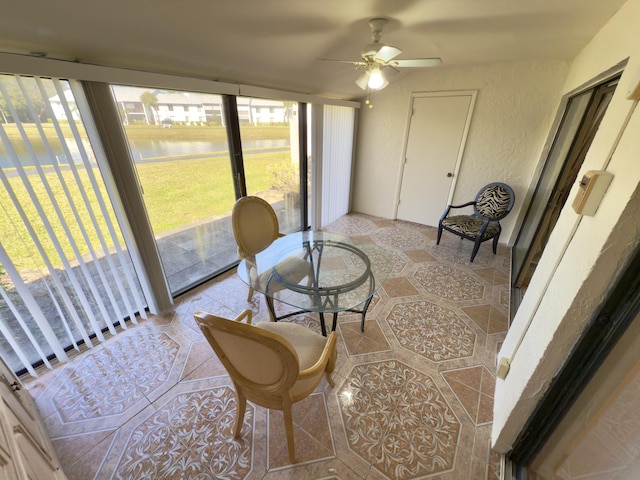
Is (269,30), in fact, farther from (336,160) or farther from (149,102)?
(336,160)

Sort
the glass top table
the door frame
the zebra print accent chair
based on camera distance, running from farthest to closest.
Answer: the door frame, the zebra print accent chair, the glass top table

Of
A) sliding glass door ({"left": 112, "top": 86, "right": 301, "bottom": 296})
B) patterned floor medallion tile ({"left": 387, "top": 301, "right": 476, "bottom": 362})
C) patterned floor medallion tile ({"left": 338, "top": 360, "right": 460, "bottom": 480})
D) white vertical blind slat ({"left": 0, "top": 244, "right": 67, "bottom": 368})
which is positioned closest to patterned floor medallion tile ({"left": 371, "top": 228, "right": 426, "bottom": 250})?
patterned floor medallion tile ({"left": 387, "top": 301, "right": 476, "bottom": 362})

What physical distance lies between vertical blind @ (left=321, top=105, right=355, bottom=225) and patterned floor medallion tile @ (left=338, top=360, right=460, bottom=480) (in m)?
2.75

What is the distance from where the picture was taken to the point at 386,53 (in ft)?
5.11

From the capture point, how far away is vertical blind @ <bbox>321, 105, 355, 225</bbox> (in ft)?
11.8

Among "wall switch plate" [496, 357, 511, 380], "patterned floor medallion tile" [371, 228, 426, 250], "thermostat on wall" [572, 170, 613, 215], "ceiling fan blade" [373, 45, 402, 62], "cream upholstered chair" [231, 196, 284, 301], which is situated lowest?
"patterned floor medallion tile" [371, 228, 426, 250]

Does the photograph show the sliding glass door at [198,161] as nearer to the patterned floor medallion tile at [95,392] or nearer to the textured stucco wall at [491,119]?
the patterned floor medallion tile at [95,392]

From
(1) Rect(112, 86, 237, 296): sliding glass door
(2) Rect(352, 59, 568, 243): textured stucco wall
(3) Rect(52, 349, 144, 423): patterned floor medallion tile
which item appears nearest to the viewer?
(3) Rect(52, 349, 144, 423): patterned floor medallion tile

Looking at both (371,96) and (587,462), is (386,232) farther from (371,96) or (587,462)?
(587,462)

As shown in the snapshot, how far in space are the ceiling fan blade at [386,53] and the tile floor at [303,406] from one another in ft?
6.46

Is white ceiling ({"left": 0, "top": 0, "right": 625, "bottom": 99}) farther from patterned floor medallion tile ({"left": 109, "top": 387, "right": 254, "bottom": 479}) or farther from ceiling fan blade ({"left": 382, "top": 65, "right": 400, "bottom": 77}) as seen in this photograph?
patterned floor medallion tile ({"left": 109, "top": 387, "right": 254, "bottom": 479})

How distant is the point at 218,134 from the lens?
Result: 2.42 m

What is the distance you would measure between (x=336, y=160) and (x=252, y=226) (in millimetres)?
2222

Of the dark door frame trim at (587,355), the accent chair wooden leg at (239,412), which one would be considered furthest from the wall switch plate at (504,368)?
the accent chair wooden leg at (239,412)
